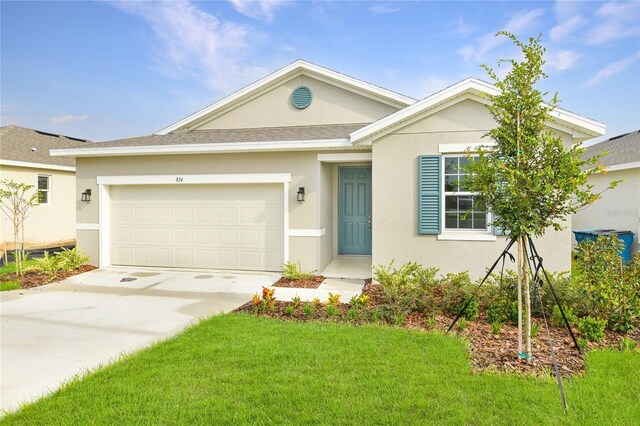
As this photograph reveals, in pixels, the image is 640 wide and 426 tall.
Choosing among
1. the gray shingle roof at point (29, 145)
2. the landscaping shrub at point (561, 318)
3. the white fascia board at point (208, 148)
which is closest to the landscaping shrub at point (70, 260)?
the white fascia board at point (208, 148)

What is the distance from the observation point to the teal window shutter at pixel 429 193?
312 inches

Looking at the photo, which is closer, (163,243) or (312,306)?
(312,306)

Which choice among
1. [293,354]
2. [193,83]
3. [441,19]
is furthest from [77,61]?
[293,354]

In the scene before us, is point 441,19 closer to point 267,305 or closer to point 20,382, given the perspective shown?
point 267,305

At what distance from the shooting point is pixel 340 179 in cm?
1064

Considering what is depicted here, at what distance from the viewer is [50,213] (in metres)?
15.0

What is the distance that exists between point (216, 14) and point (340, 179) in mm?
6532

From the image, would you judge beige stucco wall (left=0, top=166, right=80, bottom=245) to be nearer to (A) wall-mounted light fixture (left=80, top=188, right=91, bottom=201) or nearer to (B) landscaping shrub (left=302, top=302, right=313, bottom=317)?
(A) wall-mounted light fixture (left=80, top=188, right=91, bottom=201)

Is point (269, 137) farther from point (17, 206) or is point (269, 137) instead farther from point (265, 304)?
point (17, 206)

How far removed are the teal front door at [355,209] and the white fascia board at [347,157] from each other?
1.52m

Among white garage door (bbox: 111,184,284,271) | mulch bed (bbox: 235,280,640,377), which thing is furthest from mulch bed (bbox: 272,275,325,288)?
mulch bed (bbox: 235,280,640,377)

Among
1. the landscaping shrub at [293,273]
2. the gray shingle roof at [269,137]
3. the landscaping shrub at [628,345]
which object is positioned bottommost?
the landscaping shrub at [628,345]

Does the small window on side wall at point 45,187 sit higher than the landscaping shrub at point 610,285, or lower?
higher

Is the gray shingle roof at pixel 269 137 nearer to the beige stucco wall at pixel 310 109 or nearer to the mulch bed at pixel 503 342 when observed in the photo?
the beige stucco wall at pixel 310 109
